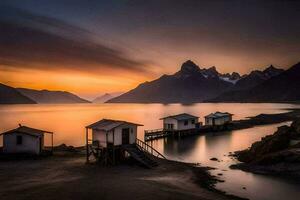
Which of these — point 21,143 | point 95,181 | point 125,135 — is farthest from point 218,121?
point 95,181

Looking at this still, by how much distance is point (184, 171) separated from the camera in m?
38.3

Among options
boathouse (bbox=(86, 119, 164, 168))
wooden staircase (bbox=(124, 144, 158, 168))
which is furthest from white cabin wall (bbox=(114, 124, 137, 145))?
wooden staircase (bbox=(124, 144, 158, 168))

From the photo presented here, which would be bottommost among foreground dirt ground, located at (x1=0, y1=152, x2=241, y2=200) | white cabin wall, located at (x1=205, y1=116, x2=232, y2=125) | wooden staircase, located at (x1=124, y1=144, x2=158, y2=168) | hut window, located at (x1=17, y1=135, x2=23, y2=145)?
foreground dirt ground, located at (x1=0, y1=152, x2=241, y2=200)

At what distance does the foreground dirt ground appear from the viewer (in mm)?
25016

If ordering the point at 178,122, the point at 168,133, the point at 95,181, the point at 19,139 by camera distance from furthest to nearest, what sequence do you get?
the point at 168,133, the point at 178,122, the point at 19,139, the point at 95,181

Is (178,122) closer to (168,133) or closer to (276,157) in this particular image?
(168,133)

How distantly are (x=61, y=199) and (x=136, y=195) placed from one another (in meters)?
6.25

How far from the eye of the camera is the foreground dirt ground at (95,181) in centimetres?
2502

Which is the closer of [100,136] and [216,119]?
[100,136]

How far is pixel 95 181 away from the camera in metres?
29.6

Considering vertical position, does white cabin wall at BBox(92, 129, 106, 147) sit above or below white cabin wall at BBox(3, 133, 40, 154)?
above

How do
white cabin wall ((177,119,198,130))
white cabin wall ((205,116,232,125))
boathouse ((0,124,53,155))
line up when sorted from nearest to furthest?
boathouse ((0,124,53,155)) → white cabin wall ((177,119,198,130)) → white cabin wall ((205,116,232,125))

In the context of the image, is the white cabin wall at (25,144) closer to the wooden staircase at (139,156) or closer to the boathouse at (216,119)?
the wooden staircase at (139,156)

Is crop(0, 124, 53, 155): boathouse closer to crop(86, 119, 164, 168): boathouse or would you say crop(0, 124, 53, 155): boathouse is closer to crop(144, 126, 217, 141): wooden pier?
crop(86, 119, 164, 168): boathouse
